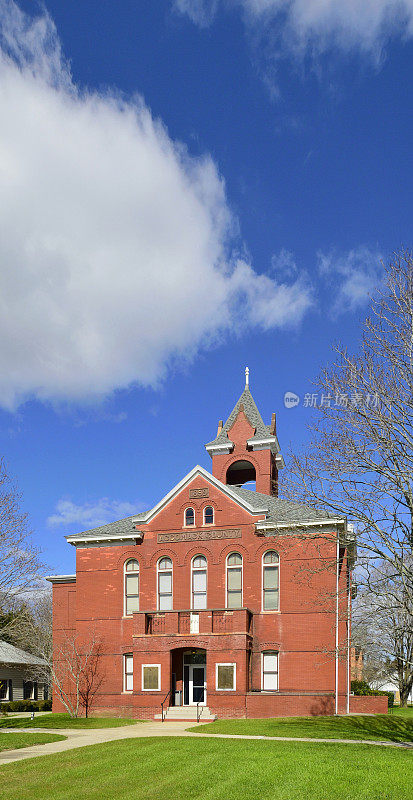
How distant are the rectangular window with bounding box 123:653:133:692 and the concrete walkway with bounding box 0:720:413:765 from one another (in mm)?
5341

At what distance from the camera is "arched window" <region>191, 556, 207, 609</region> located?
36.5 meters

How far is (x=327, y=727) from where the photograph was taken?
26.3 m

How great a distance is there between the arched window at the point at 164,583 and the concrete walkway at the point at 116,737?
6556 millimetres

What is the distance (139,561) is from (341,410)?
2081 centimetres

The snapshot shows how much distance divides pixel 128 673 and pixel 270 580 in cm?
900

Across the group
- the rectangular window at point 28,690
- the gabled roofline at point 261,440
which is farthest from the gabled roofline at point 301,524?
the rectangular window at point 28,690

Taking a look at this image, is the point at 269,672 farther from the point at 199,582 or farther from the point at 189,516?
the point at 189,516

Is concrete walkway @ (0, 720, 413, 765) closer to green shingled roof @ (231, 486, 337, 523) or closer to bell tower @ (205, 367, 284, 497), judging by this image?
green shingled roof @ (231, 486, 337, 523)

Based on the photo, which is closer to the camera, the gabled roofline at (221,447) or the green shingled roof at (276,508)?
the green shingled roof at (276,508)

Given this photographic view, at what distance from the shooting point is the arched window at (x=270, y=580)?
116 ft

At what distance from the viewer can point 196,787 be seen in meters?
14.8

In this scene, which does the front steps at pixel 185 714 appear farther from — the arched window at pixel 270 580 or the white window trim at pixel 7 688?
the white window trim at pixel 7 688

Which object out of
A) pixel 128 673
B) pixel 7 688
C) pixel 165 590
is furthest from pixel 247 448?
pixel 7 688

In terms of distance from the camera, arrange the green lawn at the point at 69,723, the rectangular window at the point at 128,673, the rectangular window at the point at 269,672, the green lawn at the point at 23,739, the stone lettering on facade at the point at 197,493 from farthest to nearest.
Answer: the stone lettering on facade at the point at 197,493 < the rectangular window at the point at 128,673 < the rectangular window at the point at 269,672 < the green lawn at the point at 69,723 < the green lawn at the point at 23,739
